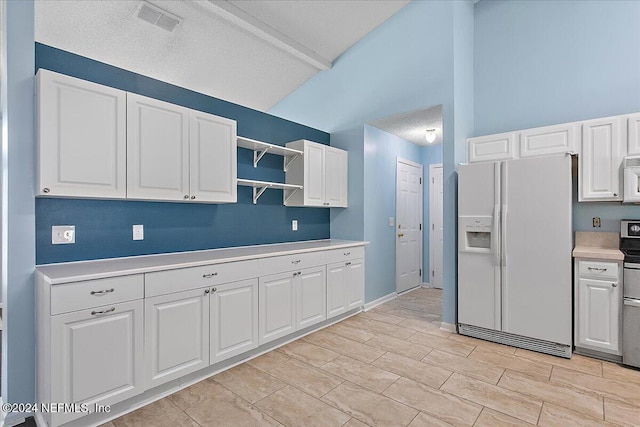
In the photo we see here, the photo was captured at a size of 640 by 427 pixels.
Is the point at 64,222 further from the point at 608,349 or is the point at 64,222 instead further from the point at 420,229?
the point at 420,229

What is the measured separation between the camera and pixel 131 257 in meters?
2.63

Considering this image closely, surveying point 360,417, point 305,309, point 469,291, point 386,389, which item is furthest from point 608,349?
point 305,309

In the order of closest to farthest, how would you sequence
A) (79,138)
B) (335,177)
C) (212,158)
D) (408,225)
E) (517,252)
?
(79,138), (212,158), (517,252), (335,177), (408,225)

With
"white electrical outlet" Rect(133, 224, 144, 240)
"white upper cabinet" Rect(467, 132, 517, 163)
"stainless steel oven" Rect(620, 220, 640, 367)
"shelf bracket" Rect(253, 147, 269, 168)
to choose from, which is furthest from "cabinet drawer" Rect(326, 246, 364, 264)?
"stainless steel oven" Rect(620, 220, 640, 367)

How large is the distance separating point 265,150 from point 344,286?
6.10 ft

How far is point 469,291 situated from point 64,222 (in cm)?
372

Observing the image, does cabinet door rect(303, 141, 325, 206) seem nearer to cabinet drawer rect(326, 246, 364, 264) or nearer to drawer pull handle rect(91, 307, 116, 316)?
cabinet drawer rect(326, 246, 364, 264)

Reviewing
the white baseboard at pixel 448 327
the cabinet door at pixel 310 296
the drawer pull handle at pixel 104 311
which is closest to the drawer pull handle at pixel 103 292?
the drawer pull handle at pixel 104 311

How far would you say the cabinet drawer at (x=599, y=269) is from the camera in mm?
2833

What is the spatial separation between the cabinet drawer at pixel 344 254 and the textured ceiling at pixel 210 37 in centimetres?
286

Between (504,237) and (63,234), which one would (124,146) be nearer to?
(63,234)

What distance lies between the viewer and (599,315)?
288 centimetres

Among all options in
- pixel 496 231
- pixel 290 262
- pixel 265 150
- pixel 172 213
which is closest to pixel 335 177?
pixel 265 150

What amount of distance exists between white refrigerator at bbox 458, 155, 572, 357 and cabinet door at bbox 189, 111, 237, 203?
2426 mm
